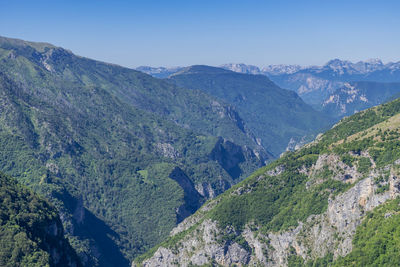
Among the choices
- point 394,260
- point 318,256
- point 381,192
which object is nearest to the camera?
point 394,260

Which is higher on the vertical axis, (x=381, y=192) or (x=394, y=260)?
(x=381, y=192)

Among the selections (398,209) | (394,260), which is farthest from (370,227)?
(394,260)

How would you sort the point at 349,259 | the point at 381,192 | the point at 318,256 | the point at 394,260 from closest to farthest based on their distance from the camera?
the point at 394,260, the point at 349,259, the point at 381,192, the point at 318,256

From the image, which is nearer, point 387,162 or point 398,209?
point 398,209

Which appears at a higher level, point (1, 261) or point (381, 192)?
point (381, 192)

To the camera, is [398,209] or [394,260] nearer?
[394,260]

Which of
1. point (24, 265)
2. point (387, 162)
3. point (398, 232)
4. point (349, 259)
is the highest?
point (387, 162)

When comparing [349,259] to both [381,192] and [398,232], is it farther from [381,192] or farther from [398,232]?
[381,192]

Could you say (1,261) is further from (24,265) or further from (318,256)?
(318,256)

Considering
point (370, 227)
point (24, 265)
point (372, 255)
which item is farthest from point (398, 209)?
point (24, 265)
